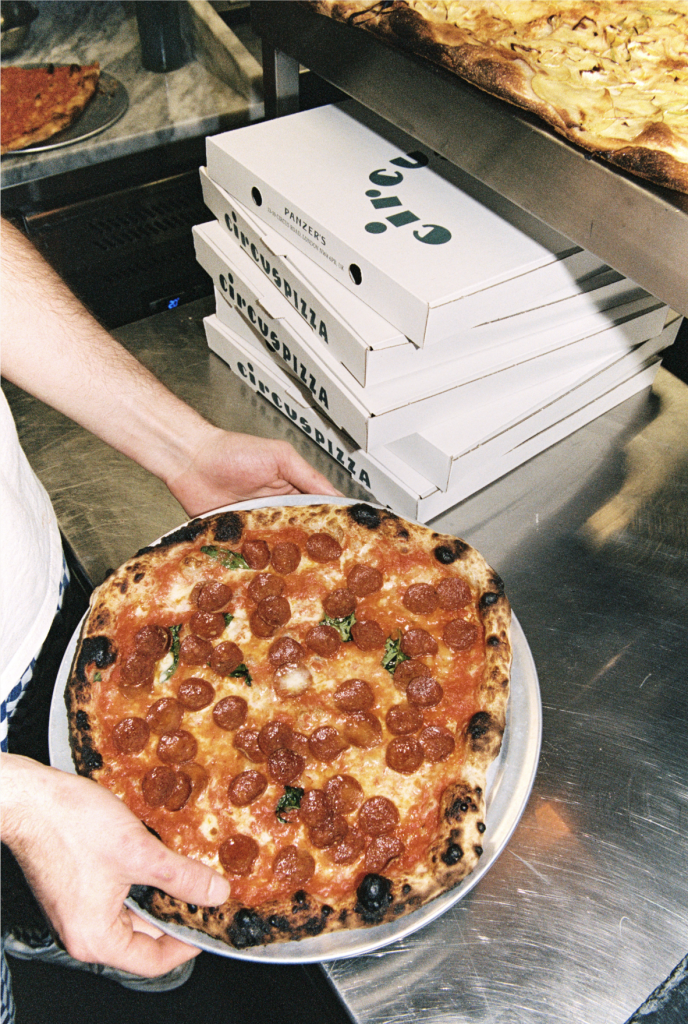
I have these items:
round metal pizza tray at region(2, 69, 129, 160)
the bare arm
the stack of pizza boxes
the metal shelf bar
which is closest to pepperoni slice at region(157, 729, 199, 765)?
the bare arm

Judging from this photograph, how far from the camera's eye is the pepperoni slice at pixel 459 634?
129 cm

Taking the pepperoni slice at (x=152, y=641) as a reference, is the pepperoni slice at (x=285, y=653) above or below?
below

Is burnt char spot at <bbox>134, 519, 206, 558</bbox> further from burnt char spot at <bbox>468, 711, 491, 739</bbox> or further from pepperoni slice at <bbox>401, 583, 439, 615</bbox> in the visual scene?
burnt char spot at <bbox>468, 711, 491, 739</bbox>

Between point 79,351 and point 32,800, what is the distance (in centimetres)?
88

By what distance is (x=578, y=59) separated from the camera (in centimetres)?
124

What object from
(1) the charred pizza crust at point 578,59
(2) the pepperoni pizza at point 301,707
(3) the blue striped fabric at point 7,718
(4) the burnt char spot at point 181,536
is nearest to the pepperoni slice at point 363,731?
(2) the pepperoni pizza at point 301,707

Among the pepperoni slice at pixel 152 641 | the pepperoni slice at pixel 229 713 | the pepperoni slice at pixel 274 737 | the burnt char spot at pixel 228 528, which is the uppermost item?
the burnt char spot at pixel 228 528

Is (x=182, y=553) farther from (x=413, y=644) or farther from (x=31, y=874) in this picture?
(x=31, y=874)

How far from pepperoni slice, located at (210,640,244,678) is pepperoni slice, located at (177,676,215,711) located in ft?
0.11

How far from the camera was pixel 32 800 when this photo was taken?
1020mm

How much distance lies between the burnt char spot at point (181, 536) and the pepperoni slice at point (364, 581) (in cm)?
30

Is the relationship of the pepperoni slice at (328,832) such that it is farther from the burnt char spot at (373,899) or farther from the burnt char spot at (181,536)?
the burnt char spot at (181,536)

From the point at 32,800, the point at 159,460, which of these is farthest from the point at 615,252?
the point at 32,800

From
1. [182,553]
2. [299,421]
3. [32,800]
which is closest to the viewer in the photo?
[32,800]
